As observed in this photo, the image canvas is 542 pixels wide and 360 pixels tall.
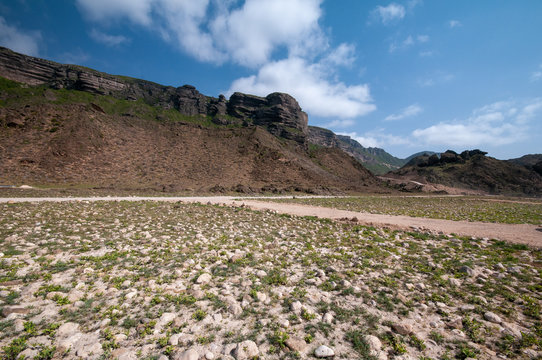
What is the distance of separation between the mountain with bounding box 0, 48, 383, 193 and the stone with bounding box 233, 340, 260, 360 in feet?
138

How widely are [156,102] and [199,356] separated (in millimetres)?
132772

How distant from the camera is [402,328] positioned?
392 centimetres

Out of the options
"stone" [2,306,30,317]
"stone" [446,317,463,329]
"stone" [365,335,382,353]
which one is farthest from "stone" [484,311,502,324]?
"stone" [2,306,30,317]

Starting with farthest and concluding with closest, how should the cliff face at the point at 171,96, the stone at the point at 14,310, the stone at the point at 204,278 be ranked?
the cliff face at the point at 171,96, the stone at the point at 204,278, the stone at the point at 14,310

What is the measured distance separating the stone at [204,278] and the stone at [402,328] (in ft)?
13.9

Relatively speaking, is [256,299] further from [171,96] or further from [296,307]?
[171,96]

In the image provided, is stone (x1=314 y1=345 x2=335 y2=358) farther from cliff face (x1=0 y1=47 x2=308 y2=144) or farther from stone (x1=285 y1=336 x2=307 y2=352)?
cliff face (x1=0 y1=47 x2=308 y2=144)

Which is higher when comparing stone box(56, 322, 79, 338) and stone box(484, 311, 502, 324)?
stone box(484, 311, 502, 324)

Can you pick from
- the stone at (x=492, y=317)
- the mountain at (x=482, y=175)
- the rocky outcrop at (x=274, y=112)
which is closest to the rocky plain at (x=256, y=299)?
the stone at (x=492, y=317)

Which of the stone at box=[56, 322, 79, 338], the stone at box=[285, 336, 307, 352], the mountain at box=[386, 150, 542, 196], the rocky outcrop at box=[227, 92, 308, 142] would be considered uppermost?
the rocky outcrop at box=[227, 92, 308, 142]

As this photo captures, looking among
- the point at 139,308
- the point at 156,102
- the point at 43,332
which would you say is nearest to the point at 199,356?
the point at 139,308

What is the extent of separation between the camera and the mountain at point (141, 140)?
154 feet

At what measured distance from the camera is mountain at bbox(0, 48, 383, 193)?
4681 cm

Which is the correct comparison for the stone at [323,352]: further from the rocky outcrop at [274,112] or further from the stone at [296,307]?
the rocky outcrop at [274,112]
